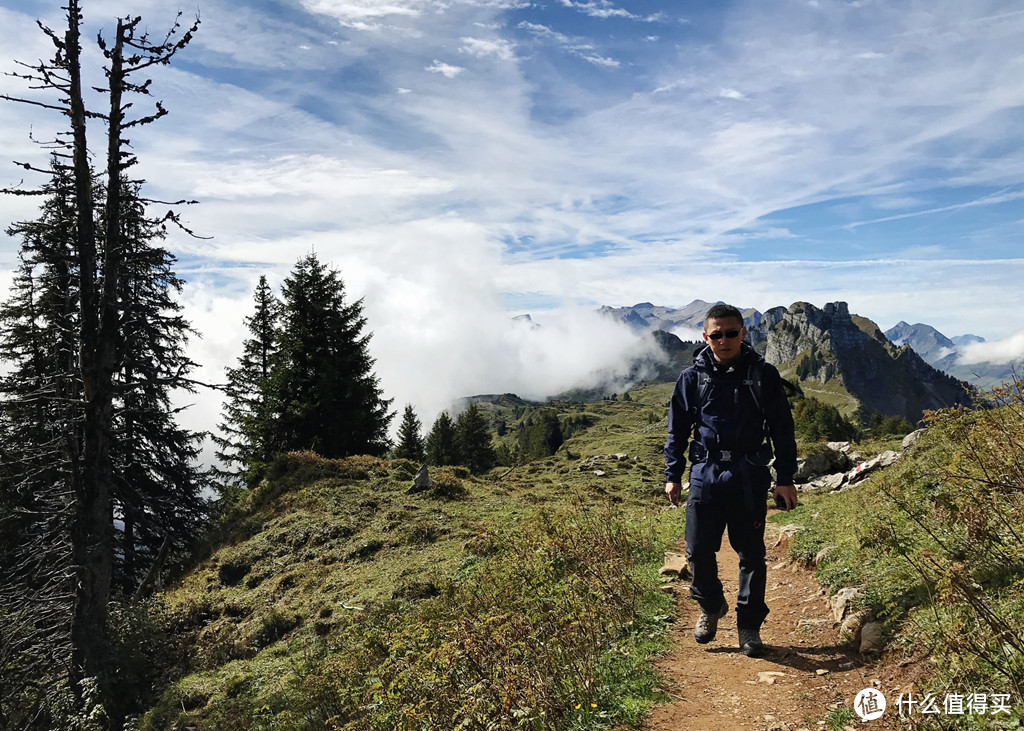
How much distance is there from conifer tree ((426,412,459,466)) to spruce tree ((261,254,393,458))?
28760mm

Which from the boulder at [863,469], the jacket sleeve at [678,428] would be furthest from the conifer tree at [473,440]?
the jacket sleeve at [678,428]

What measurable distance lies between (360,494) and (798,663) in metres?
16.2

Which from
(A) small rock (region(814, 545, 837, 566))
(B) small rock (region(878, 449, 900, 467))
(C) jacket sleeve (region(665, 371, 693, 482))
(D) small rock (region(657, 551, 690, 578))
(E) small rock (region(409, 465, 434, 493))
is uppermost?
(C) jacket sleeve (region(665, 371, 693, 482))

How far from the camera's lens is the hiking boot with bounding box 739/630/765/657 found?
5410mm

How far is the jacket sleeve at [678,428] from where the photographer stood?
5.66m

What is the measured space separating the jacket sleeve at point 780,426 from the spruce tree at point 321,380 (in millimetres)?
24272

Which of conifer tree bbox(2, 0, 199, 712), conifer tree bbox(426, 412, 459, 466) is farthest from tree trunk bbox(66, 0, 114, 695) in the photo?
conifer tree bbox(426, 412, 459, 466)

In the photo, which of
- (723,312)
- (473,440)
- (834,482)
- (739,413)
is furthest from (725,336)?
(473,440)

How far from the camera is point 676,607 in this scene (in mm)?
7090

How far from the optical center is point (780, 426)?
528 cm

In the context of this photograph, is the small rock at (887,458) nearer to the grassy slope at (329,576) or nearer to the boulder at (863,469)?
the boulder at (863,469)

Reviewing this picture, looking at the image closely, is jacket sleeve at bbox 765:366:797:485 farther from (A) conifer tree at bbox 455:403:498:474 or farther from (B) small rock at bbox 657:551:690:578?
(A) conifer tree at bbox 455:403:498:474

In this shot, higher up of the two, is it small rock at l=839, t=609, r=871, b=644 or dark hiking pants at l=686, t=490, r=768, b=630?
dark hiking pants at l=686, t=490, r=768, b=630

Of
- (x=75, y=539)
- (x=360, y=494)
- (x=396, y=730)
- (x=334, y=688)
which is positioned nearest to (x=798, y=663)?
(x=396, y=730)
